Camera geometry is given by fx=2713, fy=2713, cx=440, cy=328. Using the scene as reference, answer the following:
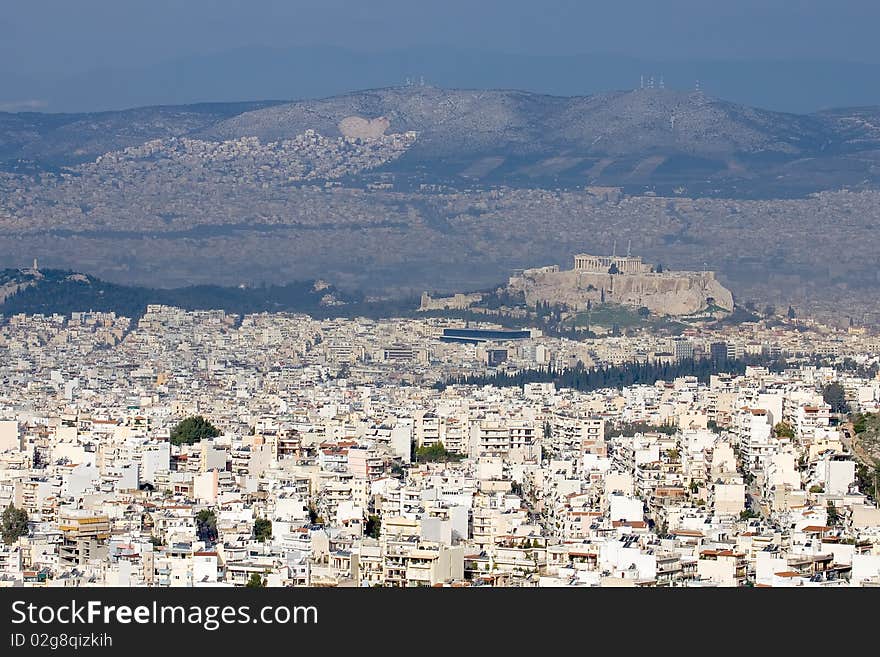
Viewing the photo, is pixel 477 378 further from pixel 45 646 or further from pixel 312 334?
pixel 45 646

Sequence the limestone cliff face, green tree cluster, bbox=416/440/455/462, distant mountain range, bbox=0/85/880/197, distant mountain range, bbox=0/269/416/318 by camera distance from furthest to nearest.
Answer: distant mountain range, bbox=0/85/880/197 → distant mountain range, bbox=0/269/416/318 → the limestone cliff face → green tree cluster, bbox=416/440/455/462

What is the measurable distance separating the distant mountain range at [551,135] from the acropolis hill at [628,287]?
17843 mm

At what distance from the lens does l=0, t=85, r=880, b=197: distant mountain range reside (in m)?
89.0

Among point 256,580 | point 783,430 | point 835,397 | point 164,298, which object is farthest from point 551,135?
point 256,580

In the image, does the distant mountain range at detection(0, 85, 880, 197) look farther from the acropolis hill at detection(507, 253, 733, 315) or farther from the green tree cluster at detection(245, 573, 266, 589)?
the green tree cluster at detection(245, 573, 266, 589)

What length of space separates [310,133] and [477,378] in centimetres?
4738

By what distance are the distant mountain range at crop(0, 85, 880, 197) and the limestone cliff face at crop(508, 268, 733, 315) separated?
1898cm

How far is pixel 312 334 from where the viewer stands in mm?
59688

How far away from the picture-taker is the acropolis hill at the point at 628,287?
208 ft

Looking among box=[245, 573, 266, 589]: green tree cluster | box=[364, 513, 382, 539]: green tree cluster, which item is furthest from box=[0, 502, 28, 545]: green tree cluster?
box=[245, 573, 266, 589]: green tree cluster

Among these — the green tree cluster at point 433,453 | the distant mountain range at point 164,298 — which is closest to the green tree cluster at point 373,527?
the green tree cluster at point 433,453

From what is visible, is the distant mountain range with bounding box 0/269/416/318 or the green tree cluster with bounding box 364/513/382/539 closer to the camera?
the green tree cluster with bounding box 364/513/382/539

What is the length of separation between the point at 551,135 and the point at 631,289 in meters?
29.8

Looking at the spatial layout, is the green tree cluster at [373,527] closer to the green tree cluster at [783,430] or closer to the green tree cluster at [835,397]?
the green tree cluster at [783,430]
